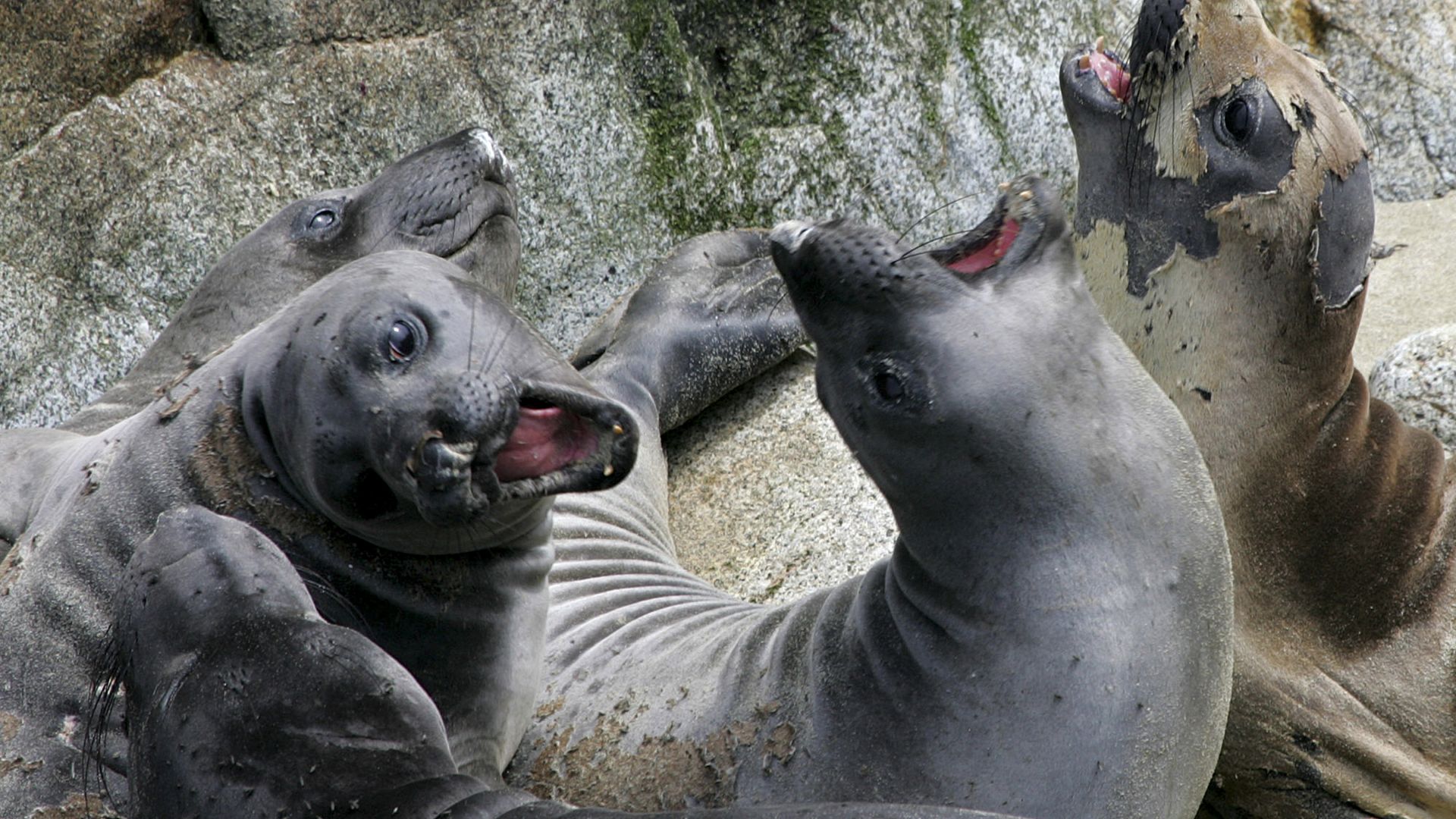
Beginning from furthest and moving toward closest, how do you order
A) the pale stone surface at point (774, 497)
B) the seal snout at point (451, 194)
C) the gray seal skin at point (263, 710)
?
the pale stone surface at point (774, 497)
the seal snout at point (451, 194)
the gray seal skin at point (263, 710)

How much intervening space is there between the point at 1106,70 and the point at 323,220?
87.9 inches

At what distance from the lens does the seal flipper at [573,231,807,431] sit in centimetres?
483

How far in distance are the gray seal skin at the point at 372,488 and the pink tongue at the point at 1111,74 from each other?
1864 mm

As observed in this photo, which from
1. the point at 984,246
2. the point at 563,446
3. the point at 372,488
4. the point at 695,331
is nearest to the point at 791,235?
the point at 984,246

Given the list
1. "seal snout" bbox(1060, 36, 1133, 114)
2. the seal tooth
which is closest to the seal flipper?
"seal snout" bbox(1060, 36, 1133, 114)

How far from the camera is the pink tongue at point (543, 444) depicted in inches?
116

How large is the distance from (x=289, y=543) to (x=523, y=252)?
247 cm

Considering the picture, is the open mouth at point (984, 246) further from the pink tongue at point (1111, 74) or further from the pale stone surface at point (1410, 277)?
the pale stone surface at point (1410, 277)

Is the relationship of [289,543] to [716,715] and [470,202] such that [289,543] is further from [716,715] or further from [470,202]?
[470,202]

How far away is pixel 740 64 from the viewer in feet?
19.2

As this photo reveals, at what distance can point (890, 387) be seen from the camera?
2717 millimetres

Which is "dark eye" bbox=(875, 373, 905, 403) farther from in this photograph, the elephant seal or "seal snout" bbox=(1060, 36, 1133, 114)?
"seal snout" bbox=(1060, 36, 1133, 114)

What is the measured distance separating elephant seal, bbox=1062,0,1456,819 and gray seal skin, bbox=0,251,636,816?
1592 mm

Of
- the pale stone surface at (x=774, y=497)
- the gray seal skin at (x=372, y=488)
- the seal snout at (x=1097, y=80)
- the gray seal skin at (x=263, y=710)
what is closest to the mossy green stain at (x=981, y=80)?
the pale stone surface at (x=774, y=497)
